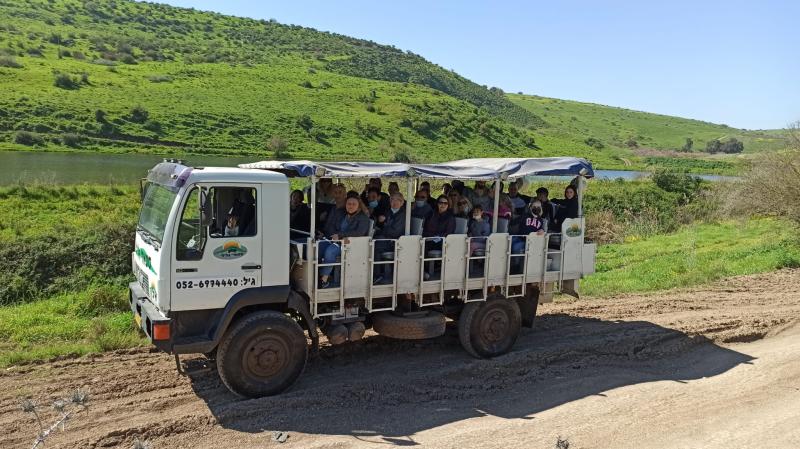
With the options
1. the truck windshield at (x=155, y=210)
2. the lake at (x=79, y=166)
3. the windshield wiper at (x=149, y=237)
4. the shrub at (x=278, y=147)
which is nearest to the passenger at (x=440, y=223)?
the truck windshield at (x=155, y=210)

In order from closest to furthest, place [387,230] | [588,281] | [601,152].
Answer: [387,230]
[588,281]
[601,152]

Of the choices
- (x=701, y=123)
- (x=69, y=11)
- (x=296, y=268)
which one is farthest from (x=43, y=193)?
(x=701, y=123)

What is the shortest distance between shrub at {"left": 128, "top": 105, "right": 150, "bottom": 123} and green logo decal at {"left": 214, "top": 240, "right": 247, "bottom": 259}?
4778cm

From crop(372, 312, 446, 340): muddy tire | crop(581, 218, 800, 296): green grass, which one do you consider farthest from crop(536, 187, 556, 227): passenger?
crop(581, 218, 800, 296): green grass

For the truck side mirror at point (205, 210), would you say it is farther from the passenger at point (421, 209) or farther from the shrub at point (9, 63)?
the shrub at point (9, 63)

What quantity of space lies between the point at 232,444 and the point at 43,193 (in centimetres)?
1826

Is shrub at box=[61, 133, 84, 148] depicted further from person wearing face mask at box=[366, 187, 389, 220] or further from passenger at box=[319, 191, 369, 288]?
passenger at box=[319, 191, 369, 288]

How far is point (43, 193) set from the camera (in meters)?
20.3

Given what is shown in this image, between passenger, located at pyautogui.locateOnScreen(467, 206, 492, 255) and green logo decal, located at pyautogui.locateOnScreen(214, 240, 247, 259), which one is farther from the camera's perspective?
passenger, located at pyautogui.locateOnScreen(467, 206, 492, 255)

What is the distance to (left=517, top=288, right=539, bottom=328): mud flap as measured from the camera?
9.30 meters

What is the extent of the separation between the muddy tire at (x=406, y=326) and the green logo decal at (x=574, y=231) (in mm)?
2584

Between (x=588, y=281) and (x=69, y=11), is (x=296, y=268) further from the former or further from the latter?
(x=69, y=11)

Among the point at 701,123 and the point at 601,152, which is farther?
the point at 701,123

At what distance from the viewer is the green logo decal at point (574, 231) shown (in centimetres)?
914
